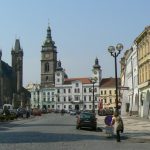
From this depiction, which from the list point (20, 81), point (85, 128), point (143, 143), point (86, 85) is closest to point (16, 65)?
point (20, 81)

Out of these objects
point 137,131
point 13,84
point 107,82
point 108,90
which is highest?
point 107,82

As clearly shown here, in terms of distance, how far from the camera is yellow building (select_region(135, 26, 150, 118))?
60.3 metres

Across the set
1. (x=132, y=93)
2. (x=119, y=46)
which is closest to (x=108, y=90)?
(x=132, y=93)

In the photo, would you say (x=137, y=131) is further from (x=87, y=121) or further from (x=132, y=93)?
(x=132, y=93)

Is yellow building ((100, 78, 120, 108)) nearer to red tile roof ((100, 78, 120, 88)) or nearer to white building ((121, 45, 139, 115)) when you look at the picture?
red tile roof ((100, 78, 120, 88))

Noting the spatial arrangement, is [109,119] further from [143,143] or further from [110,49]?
[110,49]

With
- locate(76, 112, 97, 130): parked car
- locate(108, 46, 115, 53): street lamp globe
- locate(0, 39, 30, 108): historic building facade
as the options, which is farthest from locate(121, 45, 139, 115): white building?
locate(0, 39, 30, 108): historic building facade

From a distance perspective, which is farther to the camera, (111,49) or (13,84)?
(13,84)

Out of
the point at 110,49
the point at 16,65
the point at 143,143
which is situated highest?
the point at 16,65

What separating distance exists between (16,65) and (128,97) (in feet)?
391

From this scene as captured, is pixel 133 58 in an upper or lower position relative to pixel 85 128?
upper

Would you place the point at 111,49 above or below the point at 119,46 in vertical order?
below

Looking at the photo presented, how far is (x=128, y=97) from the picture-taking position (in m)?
85.4

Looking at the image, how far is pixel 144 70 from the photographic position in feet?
209
